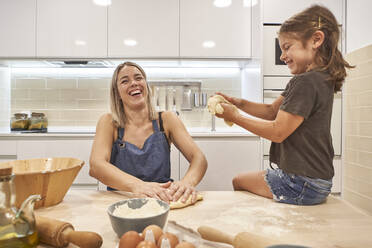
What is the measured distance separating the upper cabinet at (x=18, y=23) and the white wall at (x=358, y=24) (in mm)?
2652

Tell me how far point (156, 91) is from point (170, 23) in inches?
26.7

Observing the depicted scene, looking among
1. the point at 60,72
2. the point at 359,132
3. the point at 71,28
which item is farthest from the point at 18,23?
the point at 359,132

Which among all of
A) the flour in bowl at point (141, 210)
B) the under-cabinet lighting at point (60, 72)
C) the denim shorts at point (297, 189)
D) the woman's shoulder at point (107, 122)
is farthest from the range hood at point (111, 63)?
the flour in bowl at point (141, 210)

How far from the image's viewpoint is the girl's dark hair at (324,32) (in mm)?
1043

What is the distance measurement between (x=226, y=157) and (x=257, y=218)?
151cm

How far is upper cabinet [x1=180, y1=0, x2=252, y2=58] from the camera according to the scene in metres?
2.39

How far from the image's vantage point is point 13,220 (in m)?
0.52

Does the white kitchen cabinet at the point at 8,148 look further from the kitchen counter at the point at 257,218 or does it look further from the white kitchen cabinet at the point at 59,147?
the kitchen counter at the point at 257,218

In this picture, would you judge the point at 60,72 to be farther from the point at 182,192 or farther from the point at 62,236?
the point at 62,236

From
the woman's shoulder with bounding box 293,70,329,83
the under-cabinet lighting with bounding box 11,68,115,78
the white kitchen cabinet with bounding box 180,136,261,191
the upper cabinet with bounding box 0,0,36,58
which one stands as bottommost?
the white kitchen cabinet with bounding box 180,136,261,191

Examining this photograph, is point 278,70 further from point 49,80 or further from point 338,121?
point 49,80

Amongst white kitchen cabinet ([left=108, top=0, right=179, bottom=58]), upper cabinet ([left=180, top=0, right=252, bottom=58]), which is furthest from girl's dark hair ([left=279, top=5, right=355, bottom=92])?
white kitchen cabinet ([left=108, top=0, right=179, bottom=58])

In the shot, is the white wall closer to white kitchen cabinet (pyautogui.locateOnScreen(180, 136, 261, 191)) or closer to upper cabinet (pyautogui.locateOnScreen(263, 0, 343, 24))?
upper cabinet (pyautogui.locateOnScreen(263, 0, 343, 24))

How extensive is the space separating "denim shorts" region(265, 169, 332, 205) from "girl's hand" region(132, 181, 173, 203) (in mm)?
370
